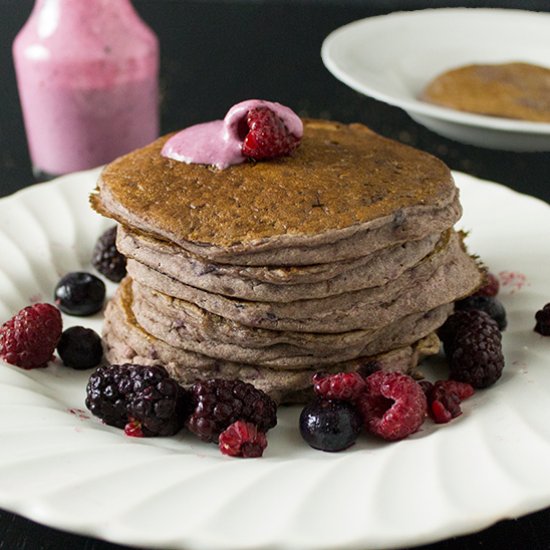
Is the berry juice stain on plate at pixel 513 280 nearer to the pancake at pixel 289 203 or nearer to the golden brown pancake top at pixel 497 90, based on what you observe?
the pancake at pixel 289 203

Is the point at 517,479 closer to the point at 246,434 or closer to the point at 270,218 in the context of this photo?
the point at 246,434

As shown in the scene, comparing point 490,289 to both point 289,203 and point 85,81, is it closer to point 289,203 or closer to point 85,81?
point 289,203

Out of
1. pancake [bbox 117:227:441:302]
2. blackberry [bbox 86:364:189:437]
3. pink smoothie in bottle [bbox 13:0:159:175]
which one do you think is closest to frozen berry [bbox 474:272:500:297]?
pancake [bbox 117:227:441:302]

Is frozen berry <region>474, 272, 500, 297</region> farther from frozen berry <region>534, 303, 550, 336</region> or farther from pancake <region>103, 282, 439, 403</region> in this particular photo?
pancake <region>103, 282, 439, 403</region>

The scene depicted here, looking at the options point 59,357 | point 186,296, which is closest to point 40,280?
point 59,357

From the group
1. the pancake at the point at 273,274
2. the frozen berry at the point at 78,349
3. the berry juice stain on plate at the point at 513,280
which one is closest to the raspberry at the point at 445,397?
→ the pancake at the point at 273,274

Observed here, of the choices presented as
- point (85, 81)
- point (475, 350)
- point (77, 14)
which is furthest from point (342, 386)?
point (77, 14)
